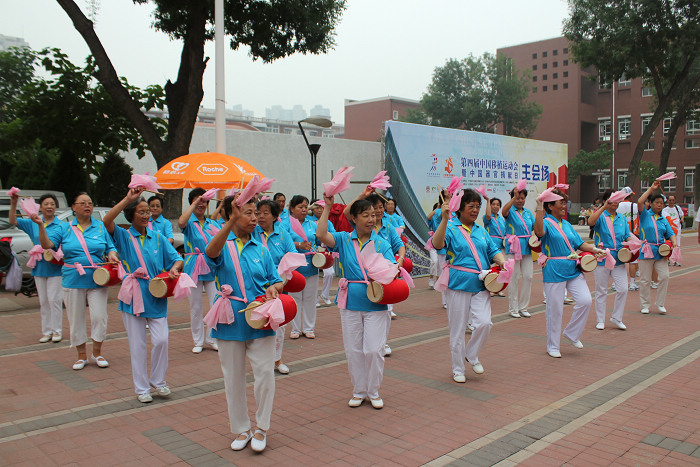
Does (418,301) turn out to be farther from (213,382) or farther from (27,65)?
(27,65)

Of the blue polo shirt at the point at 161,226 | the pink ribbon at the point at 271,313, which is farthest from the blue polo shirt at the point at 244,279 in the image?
the blue polo shirt at the point at 161,226

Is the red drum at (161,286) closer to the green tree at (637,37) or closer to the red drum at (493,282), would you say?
the red drum at (493,282)

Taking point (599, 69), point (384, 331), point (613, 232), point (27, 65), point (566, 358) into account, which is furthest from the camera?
point (599, 69)

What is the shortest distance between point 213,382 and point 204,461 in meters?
1.96

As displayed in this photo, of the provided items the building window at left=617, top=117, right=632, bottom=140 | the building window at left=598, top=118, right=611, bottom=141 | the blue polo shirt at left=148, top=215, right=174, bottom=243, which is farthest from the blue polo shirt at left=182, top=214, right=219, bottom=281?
the building window at left=598, top=118, right=611, bottom=141

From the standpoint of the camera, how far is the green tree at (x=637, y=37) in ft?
81.6

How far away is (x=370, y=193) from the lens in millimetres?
5348

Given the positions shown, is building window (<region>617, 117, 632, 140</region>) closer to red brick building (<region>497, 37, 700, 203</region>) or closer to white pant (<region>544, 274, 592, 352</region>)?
red brick building (<region>497, 37, 700, 203</region>)

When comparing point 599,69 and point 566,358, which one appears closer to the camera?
point 566,358

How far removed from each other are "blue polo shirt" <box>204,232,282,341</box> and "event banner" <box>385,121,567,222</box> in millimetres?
9322

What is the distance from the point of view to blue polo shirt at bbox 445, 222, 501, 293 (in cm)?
586

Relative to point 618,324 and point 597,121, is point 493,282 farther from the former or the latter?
point 597,121

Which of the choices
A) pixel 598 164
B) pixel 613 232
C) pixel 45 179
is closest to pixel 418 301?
pixel 613 232

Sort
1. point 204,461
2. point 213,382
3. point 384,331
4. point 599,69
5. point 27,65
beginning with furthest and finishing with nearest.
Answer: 1. point 599,69
2. point 27,65
3. point 213,382
4. point 384,331
5. point 204,461
